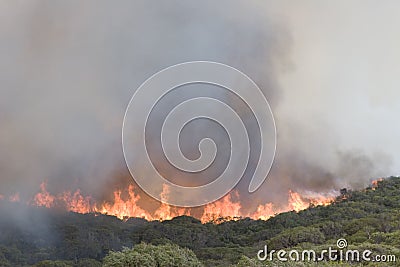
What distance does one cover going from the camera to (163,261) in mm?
19500

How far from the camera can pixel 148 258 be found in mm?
19094

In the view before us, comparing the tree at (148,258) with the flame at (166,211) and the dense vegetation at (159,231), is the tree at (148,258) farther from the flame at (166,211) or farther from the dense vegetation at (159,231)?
the flame at (166,211)

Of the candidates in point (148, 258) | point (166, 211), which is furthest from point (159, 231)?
point (148, 258)

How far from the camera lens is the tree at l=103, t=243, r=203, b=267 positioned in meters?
18.6

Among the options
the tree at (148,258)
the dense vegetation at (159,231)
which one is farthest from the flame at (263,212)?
the tree at (148,258)

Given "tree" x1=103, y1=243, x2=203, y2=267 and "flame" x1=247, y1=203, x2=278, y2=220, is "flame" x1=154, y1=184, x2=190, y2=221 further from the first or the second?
"tree" x1=103, y1=243, x2=203, y2=267

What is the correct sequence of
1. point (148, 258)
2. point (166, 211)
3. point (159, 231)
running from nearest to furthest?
point (148, 258) < point (159, 231) < point (166, 211)

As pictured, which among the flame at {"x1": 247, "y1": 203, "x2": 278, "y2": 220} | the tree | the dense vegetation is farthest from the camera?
the flame at {"x1": 247, "y1": 203, "x2": 278, "y2": 220}

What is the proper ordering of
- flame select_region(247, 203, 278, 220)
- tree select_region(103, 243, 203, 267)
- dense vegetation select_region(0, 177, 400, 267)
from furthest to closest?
1. flame select_region(247, 203, 278, 220)
2. dense vegetation select_region(0, 177, 400, 267)
3. tree select_region(103, 243, 203, 267)

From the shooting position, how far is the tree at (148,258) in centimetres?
1861

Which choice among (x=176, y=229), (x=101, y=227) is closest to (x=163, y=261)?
(x=176, y=229)

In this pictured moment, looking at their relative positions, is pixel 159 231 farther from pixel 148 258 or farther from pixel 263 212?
pixel 148 258

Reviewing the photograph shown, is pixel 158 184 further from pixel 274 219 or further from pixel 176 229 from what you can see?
pixel 274 219

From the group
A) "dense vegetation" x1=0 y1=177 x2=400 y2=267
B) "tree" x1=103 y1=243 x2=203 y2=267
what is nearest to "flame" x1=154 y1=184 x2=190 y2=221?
"dense vegetation" x1=0 y1=177 x2=400 y2=267
